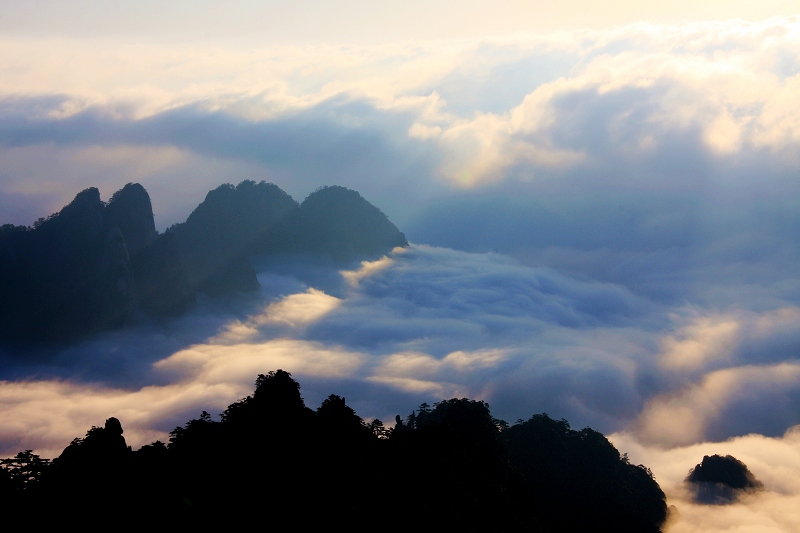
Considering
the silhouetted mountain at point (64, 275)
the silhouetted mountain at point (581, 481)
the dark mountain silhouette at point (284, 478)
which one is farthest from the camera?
the silhouetted mountain at point (64, 275)

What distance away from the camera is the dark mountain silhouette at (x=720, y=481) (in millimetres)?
90562

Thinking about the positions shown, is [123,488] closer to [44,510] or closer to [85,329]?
[44,510]

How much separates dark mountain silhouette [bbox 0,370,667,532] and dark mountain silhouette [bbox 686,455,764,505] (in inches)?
1678

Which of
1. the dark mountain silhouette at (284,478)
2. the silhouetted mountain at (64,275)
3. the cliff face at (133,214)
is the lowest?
the dark mountain silhouette at (284,478)

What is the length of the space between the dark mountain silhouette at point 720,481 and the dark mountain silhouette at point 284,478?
4263 cm

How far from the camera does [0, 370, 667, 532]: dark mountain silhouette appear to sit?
128 ft

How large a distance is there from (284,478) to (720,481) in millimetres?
77965

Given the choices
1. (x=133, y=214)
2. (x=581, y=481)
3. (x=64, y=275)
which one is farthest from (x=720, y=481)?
(x=133, y=214)

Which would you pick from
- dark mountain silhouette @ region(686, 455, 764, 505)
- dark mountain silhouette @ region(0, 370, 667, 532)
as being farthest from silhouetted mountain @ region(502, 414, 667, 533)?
dark mountain silhouette @ region(686, 455, 764, 505)

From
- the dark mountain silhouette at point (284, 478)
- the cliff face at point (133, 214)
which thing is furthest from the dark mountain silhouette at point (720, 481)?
the cliff face at point (133, 214)

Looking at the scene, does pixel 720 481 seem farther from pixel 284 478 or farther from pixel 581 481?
pixel 284 478

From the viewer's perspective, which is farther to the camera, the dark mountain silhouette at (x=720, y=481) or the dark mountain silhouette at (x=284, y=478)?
the dark mountain silhouette at (x=720, y=481)

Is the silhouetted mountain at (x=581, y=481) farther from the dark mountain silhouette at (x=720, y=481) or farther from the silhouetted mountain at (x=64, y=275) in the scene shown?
the silhouetted mountain at (x=64, y=275)

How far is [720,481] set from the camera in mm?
94562
